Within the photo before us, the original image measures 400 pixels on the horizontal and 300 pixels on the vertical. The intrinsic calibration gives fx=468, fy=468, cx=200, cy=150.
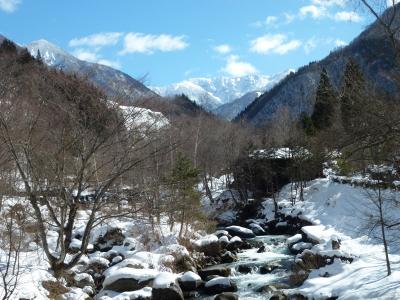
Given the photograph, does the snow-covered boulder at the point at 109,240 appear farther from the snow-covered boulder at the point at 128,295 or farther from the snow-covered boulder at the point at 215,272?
the snow-covered boulder at the point at 128,295

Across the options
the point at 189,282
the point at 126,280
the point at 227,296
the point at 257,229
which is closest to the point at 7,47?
the point at 257,229

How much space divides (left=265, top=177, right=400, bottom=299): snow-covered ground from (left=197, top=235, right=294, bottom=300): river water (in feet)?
5.23

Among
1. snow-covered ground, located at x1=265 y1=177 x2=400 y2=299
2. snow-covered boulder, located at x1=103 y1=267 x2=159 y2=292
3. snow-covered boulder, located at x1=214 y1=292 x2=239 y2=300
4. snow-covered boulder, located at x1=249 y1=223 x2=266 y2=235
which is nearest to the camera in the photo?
snow-covered ground, located at x1=265 y1=177 x2=400 y2=299

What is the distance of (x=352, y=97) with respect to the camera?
787 centimetres

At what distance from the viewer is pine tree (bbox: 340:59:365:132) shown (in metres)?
7.62

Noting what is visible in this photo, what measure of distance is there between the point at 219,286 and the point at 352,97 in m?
11.4

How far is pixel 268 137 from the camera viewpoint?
5741 centimetres

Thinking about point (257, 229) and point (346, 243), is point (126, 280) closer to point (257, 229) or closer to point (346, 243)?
point (346, 243)

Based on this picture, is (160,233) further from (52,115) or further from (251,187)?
(251,187)

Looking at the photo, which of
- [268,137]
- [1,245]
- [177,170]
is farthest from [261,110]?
[1,245]

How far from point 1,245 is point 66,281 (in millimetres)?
2969

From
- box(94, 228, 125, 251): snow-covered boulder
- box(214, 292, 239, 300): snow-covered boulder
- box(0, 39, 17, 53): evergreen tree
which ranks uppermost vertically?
box(0, 39, 17, 53): evergreen tree

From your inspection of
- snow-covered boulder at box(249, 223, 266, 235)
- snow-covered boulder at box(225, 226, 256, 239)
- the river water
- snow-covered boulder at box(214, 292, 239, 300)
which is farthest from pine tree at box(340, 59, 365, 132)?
snow-covered boulder at box(249, 223, 266, 235)

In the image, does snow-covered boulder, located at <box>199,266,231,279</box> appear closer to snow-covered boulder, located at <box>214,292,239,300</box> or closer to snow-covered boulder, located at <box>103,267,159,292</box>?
snow-covered boulder, located at <box>214,292,239,300</box>
